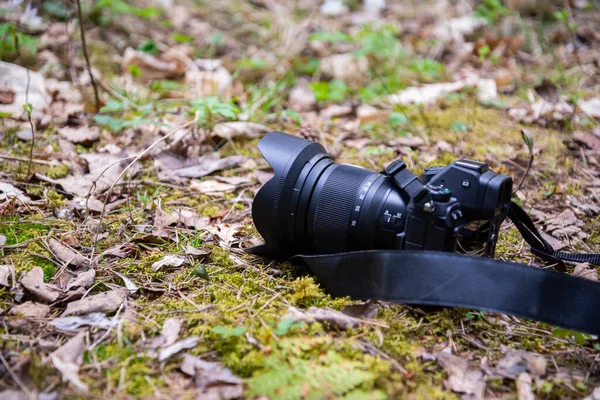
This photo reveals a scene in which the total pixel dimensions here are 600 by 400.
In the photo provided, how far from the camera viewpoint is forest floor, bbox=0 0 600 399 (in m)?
1.52

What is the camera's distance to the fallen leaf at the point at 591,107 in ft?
11.7

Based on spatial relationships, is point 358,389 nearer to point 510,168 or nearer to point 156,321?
point 156,321

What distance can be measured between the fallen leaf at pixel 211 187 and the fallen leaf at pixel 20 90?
1.18m

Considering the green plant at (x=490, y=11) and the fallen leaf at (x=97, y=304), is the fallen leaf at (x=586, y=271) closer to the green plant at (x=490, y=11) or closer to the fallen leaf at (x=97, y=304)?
the fallen leaf at (x=97, y=304)

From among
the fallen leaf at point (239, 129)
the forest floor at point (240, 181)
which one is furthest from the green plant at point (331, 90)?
the fallen leaf at point (239, 129)

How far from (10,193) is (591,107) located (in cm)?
360

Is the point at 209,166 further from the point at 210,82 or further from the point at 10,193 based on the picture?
the point at 210,82

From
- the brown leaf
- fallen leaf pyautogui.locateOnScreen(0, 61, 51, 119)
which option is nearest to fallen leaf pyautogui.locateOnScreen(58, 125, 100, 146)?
fallen leaf pyautogui.locateOnScreen(0, 61, 51, 119)

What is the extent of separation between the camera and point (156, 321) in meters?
1.69

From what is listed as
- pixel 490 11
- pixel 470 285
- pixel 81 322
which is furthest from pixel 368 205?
pixel 490 11

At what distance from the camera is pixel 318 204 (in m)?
1.97

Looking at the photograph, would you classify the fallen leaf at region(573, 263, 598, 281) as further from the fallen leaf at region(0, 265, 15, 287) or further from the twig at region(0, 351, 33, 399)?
the fallen leaf at region(0, 265, 15, 287)

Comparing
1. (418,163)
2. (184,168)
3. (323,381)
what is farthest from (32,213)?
(418,163)

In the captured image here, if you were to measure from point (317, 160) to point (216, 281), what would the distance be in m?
0.60
